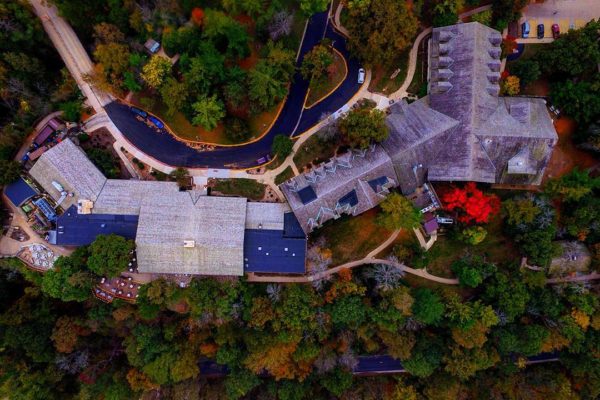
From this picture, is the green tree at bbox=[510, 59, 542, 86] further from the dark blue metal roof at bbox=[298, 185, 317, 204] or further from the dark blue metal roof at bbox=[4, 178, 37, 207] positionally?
the dark blue metal roof at bbox=[4, 178, 37, 207]

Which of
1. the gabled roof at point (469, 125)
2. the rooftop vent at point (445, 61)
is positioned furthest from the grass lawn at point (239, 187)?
the rooftop vent at point (445, 61)

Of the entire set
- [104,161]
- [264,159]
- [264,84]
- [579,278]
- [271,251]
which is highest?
[264,84]

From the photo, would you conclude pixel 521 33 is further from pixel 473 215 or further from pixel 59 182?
pixel 59 182

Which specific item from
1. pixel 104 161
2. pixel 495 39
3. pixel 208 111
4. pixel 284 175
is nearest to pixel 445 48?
pixel 495 39

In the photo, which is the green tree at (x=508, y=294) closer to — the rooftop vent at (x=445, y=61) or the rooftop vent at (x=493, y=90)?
the rooftop vent at (x=493, y=90)

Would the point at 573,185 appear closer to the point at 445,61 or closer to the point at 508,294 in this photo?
the point at 508,294

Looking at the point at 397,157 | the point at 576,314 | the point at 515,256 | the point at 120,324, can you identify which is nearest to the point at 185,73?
the point at 397,157
